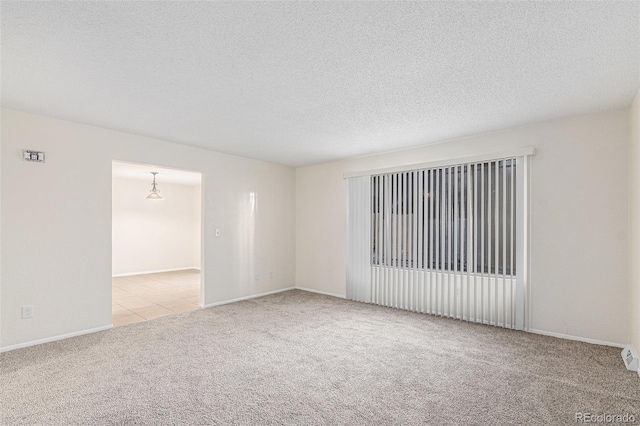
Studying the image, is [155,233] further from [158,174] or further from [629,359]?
[629,359]

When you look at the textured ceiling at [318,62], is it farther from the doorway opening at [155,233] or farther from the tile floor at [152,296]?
the doorway opening at [155,233]

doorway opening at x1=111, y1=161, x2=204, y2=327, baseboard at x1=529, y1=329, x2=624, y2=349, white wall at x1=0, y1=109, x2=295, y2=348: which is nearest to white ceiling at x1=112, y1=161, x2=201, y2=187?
doorway opening at x1=111, y1=161, x2=204, y2=327

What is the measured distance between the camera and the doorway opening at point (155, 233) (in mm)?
6840

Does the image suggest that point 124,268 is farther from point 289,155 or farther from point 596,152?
point 596,152

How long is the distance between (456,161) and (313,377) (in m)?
3.35

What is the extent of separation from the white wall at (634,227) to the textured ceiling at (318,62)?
0.33m

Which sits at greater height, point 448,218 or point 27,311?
point 448,218

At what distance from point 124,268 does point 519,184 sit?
8.76 metres

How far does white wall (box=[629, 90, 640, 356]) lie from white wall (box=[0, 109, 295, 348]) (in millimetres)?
5169

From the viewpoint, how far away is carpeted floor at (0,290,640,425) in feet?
7.27

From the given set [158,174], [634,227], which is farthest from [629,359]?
[158,174]

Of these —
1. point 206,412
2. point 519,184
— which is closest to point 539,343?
point 519,184

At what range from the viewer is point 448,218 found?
4496mm

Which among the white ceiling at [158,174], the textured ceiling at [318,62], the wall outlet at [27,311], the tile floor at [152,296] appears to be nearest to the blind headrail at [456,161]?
the textured ceiling at [318,62]
